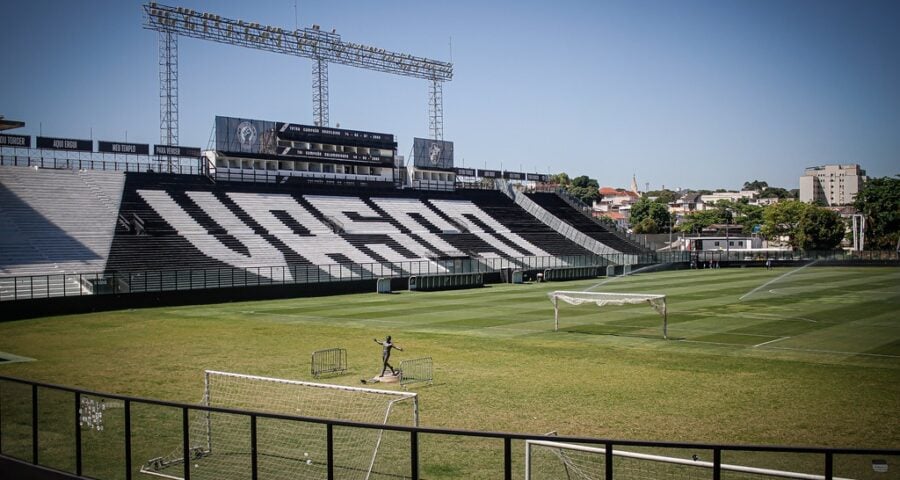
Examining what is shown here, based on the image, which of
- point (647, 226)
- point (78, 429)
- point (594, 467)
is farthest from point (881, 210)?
point (78, 429)

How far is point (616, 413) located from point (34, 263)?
1746 inches

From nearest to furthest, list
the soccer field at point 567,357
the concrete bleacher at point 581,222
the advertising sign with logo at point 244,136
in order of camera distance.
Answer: the soccer field at point 567,357, the advertising sign with logo at point 244,136, the concrete bleacher at point 581,222

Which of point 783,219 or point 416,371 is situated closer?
point 416,371

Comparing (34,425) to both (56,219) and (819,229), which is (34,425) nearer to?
(56,219)

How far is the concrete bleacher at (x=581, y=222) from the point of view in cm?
9206

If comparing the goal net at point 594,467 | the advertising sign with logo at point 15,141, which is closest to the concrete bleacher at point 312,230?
the advertising sign with logo at point 15,141

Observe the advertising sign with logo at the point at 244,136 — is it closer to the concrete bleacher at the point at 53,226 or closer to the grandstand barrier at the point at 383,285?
the concrete bleacher at the point at 53,226

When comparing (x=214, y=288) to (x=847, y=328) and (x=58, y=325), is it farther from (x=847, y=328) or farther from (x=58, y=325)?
(x=847, y=328)

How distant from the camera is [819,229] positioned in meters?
122

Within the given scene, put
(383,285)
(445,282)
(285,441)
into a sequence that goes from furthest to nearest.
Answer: (445,282)
(383,285)
(285,441)

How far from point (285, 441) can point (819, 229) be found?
126 m

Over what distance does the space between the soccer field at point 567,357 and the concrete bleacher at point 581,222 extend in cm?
4265

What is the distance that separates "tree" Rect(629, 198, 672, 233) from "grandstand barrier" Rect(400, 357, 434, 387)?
484 ft

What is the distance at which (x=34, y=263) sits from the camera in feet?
160
